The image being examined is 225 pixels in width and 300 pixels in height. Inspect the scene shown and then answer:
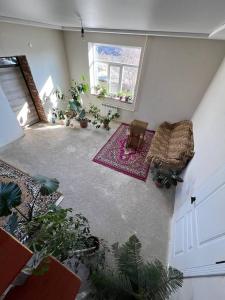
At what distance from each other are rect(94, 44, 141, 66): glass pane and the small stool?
1778 millimetres

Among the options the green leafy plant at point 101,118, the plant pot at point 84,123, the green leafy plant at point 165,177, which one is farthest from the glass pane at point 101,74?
the green leafy plant at point 165,177

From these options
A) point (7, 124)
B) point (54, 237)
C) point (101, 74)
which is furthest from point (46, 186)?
point (101, 74)

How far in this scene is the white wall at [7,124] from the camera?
3.43 m

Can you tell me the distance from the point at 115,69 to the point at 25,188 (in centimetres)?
394

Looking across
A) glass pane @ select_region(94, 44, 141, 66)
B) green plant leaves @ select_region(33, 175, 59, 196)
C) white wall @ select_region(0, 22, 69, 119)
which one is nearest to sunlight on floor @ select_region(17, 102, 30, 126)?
white wall @ select_region(0, 22, 69, 119)

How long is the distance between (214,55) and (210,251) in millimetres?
3872

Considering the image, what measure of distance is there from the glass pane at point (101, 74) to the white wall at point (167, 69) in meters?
0.32

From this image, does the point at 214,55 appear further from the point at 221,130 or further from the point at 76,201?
the point at 76,201

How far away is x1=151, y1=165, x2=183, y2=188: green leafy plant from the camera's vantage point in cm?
295

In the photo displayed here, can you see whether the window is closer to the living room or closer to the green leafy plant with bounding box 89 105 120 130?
the living room

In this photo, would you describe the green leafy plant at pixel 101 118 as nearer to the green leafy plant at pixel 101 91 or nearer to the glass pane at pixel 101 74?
the green leafy plant at pixel 101 91

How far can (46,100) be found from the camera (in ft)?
14.8

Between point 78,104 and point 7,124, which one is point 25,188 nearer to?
point 7,124

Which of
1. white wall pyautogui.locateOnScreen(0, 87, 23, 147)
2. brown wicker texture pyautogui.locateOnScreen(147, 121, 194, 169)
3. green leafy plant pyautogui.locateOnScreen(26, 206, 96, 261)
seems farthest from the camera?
white wall pyautogui.locateOnScreen(0, 87, 23, 147)
